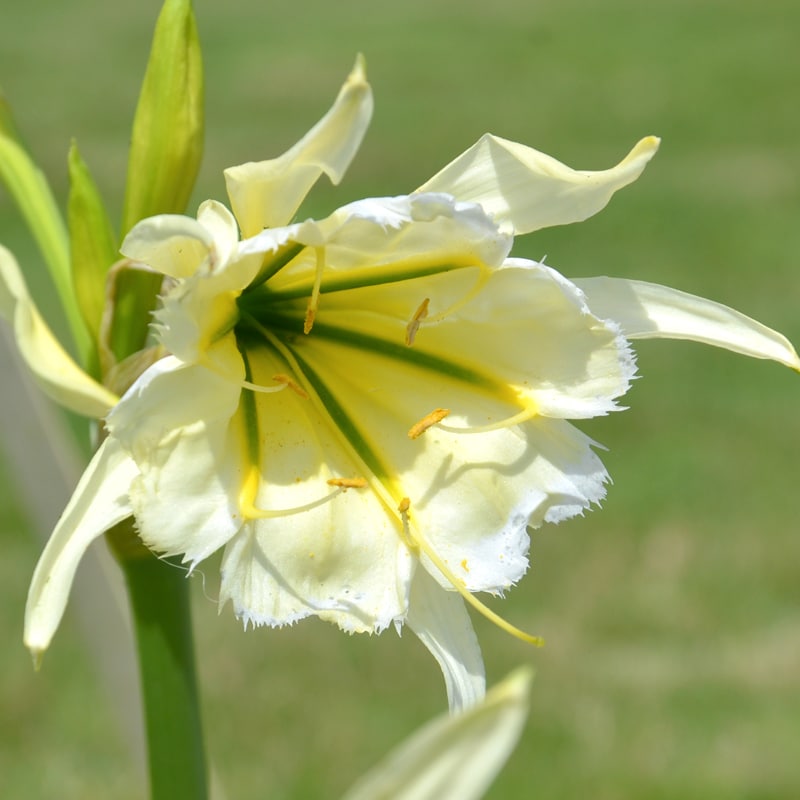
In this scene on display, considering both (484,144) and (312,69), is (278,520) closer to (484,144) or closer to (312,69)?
(484,144)

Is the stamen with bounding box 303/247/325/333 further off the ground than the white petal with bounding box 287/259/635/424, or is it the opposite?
the stamen with bounding box 303/247/325/333

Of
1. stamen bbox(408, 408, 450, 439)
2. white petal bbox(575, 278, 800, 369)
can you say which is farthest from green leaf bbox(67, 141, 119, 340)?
white petal bbox(575, 278, 800, 369)

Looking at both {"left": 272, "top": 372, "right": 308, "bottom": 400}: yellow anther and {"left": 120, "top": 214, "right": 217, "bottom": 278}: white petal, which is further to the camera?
{"left": 272, "top": 372, "right": 308, "bottom": 400}: yellow anther

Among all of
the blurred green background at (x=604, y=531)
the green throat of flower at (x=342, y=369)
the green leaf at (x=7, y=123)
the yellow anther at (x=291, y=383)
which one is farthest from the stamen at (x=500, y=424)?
the blurred green background at (x=604, y=531)

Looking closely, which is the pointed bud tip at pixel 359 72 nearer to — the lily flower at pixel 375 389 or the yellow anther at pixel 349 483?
the lily flower at pixel 375 389

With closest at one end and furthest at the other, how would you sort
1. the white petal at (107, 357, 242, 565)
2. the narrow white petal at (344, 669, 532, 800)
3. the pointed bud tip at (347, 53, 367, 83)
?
the narrow white petal at (344, 669, 532, 800) < the pointed bud tip at (347, 53, 367, 83) < the white petal at (107, 357, 242, 565)

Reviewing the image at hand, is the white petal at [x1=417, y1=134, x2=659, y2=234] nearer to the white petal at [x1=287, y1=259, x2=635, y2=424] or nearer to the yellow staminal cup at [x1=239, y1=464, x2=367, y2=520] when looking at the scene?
the white petal at [x1=287, y1=259, x2=635, y2=424]

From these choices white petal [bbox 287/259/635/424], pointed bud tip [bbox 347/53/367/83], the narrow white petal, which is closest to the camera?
the narrow white petal

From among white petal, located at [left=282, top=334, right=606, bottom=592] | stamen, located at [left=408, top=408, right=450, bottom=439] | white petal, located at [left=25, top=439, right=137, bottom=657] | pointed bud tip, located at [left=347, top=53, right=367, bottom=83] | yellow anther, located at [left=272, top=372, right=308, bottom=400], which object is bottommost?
white petal, located at [left=282, top=334, right=606, bottom=592]
